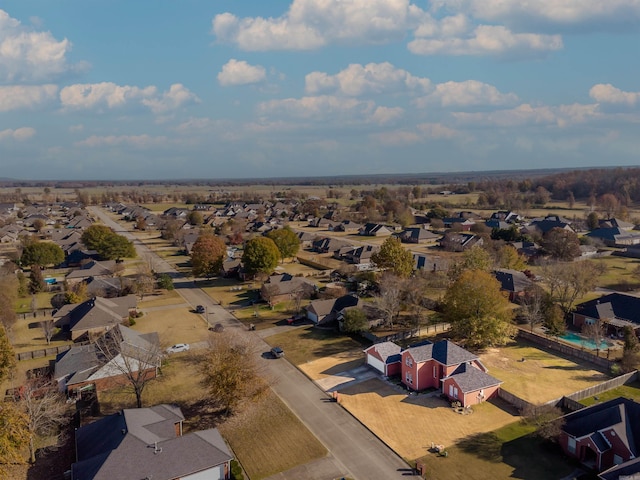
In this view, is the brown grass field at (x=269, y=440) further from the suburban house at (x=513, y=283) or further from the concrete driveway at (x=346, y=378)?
the suburban house at (x=513, y=283)

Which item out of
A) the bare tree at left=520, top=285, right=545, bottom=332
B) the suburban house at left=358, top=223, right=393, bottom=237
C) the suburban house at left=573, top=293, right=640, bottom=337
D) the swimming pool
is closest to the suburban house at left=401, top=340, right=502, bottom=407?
the bare tree at left=520, top=285, right=545, bottom=332

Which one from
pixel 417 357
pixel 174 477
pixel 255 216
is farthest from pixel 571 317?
pixel 255 216

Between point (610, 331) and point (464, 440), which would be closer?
point (464, 440)

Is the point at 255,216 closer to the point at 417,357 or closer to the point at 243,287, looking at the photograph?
the point at 243,287

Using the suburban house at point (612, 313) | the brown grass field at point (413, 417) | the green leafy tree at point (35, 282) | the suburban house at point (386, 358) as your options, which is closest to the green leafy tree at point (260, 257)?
the suburban house at point (386, 358)

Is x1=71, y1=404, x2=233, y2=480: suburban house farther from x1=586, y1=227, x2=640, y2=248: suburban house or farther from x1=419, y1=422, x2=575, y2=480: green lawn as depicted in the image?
x1=586, y1=227, x2=640, y2=248: suburban house
